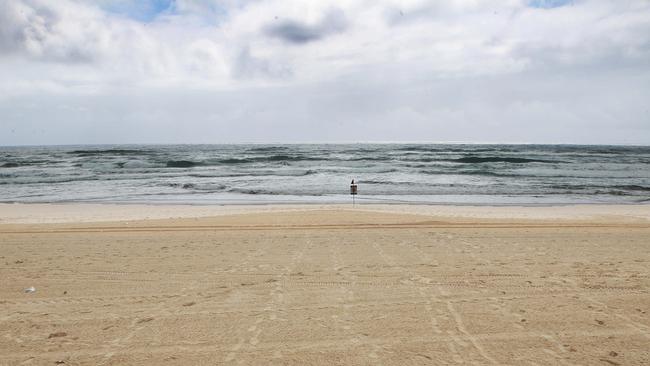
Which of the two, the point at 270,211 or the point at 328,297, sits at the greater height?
the point at 328,297

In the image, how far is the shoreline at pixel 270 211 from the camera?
13062 mm

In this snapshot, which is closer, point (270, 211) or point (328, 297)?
point (328, 297)

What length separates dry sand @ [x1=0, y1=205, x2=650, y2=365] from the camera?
3.84m

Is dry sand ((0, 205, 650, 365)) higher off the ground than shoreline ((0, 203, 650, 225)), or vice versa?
dry sand ((0, 205, 650, 365))

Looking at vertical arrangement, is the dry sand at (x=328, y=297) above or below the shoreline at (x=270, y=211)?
above

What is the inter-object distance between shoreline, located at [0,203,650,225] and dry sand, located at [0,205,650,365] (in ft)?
10.8

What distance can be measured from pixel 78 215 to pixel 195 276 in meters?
9.93

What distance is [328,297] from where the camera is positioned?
5.16 meters

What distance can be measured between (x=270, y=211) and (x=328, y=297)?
935 cm

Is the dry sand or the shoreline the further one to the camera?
the shoreline

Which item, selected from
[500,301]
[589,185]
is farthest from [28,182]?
[589,185]

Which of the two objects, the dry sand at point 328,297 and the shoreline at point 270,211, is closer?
the dry sand at point 328,297

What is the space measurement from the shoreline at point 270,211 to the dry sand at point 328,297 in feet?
10.8

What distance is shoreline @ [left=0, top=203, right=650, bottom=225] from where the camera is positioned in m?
13.1
